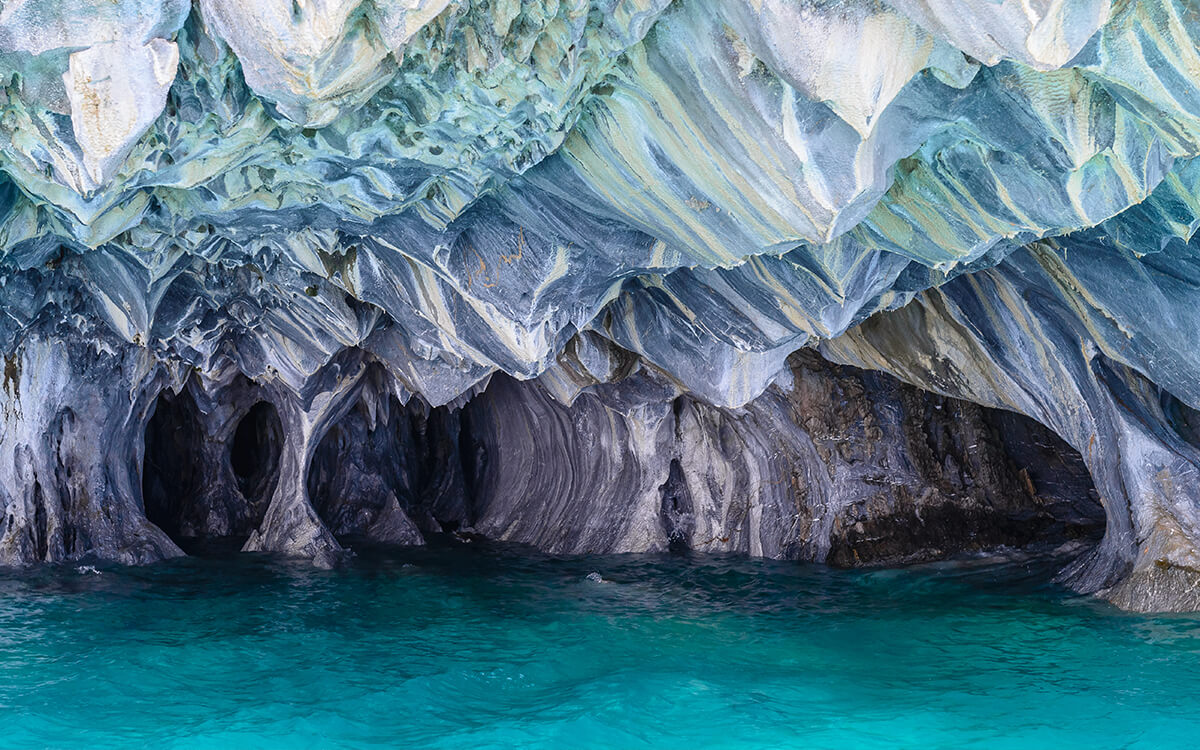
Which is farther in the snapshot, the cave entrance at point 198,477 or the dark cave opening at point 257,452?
the dark cave opening at point 257,452

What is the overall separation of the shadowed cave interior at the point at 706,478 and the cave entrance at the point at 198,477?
0.03 metres

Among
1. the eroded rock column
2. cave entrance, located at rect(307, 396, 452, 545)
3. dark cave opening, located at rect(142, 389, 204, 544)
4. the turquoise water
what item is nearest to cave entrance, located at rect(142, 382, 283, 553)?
dark cave opening, located at rect(142, 389, 204, 544)

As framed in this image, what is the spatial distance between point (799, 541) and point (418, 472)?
26.2ft

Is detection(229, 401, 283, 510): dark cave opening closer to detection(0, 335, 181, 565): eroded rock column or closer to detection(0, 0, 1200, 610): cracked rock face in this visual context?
detection(0, 0, 1200, 610): cracked rock face

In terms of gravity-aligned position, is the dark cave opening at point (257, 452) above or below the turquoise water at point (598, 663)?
above

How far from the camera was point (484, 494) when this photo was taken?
53.0 ft

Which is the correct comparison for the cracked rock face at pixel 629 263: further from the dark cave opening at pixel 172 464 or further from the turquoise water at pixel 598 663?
the turquoise water at pixel 598 663

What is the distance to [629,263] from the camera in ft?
22.5

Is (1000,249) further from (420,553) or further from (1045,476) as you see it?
(420,553)

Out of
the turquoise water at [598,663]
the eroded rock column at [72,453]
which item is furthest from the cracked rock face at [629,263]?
the turquoise water at [598,663]

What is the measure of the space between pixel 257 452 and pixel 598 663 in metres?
10.4

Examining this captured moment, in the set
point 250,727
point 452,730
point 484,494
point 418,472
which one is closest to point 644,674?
point 452,730

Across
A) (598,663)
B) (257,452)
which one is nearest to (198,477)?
(257,452)

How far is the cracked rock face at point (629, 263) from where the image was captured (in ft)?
14.3
